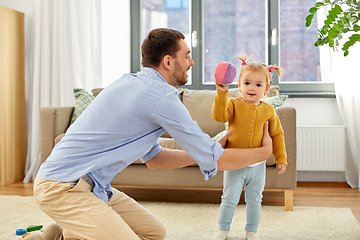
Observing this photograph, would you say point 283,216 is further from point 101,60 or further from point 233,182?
point 101,60

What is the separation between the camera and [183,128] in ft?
3.87

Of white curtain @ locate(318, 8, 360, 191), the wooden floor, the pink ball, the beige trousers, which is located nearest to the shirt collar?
the pink ball

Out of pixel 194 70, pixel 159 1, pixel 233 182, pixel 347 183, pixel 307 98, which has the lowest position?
pixel 347 183

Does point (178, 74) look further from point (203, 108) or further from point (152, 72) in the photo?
point (203, 108)

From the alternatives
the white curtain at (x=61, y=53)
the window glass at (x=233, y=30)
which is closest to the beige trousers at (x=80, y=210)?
the white curtain at (x=61, y=53)

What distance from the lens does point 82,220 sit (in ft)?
3.81

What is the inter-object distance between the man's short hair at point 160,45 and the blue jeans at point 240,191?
0.75 metres

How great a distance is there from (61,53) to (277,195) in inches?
91.7

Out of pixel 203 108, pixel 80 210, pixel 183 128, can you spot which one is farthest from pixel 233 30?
pixel 80 210

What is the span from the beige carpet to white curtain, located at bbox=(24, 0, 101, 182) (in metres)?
1.21

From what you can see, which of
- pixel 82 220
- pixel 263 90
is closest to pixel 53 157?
pixel 82 220

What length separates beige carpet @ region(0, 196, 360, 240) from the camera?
6.16 ft

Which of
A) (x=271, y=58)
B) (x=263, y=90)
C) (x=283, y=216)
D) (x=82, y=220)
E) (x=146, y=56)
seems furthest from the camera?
(x=271, y=58)

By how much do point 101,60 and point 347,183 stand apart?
2.54 meters
